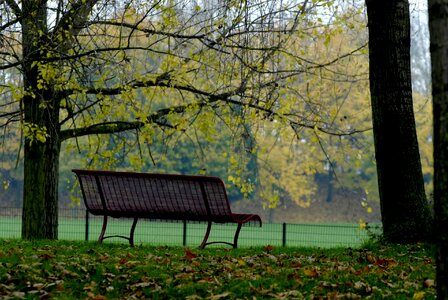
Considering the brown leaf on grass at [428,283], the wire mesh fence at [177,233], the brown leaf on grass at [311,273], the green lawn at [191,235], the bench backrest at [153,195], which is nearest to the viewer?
the brown leaf on grass at [428,283]

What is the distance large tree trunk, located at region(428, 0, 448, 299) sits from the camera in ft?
16.0

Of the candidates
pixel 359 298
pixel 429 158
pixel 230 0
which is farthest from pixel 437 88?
pixel 429 158

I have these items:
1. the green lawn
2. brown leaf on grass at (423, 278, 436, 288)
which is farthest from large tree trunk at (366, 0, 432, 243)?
the green lawn

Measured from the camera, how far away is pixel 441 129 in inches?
193

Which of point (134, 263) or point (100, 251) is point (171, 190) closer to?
point (100, 251)

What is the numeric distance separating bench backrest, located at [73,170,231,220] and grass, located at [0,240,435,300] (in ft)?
4.34

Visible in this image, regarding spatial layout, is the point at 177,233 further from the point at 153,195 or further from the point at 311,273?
the point at 311,273

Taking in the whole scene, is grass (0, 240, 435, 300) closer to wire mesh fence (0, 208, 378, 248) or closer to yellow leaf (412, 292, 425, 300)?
yellow leaf (412, 292, 425, 300)

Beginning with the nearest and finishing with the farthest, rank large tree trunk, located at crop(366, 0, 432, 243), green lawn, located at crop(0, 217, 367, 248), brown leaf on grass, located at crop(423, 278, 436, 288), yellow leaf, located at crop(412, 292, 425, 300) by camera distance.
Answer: yellow leaf, located at crop(412, 292, 425, 300), brown leaf on grass, located at crop(423, 278, 436, 288), large tree trunk, located at crop(366, 0, 432, 243), green lawn, located at crop(0, 217, 367, 248)

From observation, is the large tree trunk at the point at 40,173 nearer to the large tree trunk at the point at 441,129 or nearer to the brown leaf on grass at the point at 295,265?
the brown leaf on grass at the point at 295,265

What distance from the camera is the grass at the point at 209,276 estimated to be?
6.30 meters

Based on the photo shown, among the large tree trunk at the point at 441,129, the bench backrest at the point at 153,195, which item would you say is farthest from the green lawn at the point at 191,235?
the large tree trunk at the point at 441,129

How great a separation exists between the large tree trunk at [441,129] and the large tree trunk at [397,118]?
15.5 feet

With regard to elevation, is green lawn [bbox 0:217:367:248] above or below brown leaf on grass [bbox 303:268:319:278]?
below
